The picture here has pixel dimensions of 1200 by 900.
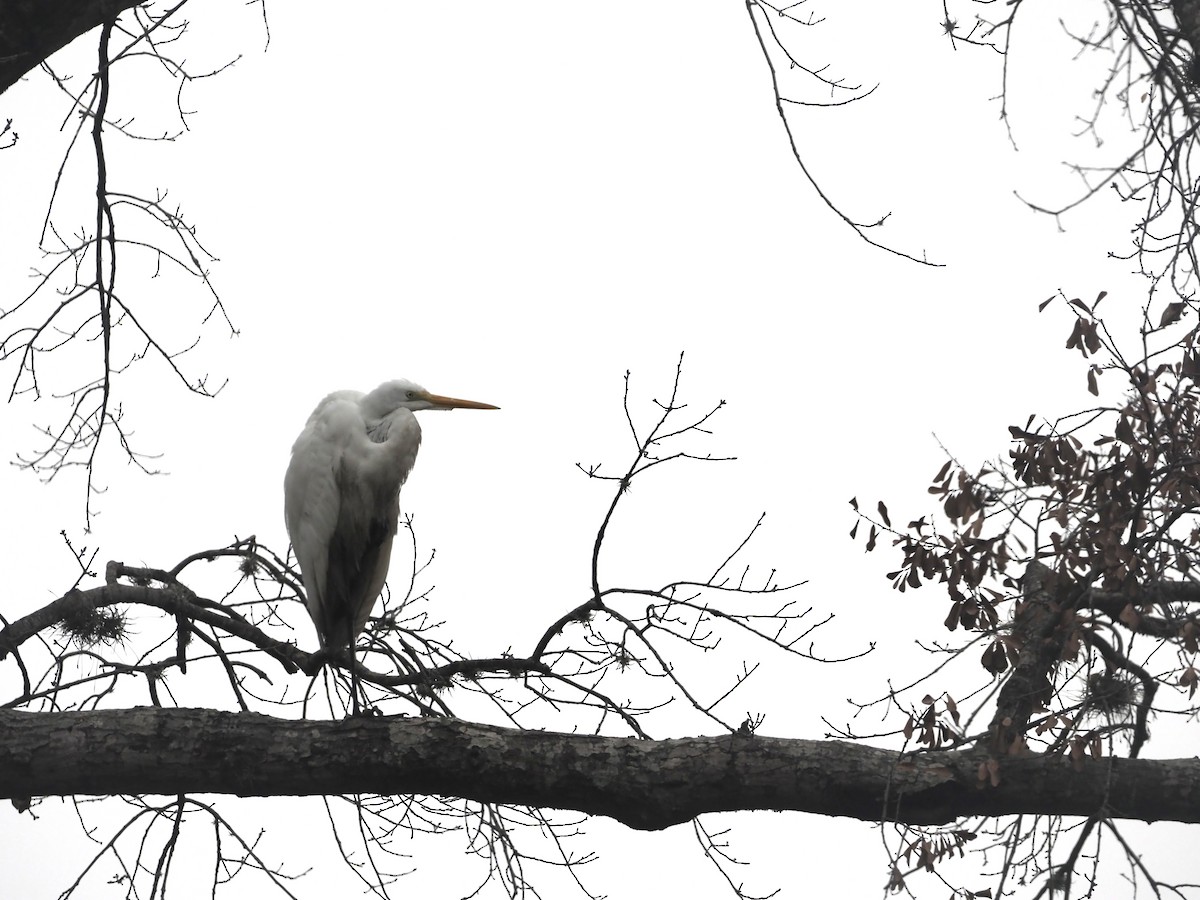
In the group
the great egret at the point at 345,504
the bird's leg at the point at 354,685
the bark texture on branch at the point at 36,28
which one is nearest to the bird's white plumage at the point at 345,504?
the great egret at the point at 345,504

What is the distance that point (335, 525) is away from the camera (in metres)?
4.98

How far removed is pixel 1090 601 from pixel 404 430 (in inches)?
121

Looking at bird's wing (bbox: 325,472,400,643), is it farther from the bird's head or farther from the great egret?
the bird's head

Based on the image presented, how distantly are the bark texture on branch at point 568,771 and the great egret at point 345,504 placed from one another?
5.96 ft

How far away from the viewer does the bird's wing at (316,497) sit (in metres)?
4.93

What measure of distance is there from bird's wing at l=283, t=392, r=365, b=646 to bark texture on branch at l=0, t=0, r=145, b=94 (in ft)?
8.06

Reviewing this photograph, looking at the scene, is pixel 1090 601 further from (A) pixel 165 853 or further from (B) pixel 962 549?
(A) pixel 165 853

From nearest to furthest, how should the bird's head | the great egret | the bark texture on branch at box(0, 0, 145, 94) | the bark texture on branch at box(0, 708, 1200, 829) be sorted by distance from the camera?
the bark texture on branch at box(0, 0, 145, 94), the bark texture on branch at box(0, 708, 1200, 829), the great egret, the bird's head

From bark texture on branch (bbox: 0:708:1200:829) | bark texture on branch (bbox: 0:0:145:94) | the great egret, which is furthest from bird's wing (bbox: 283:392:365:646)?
bark texture on branch (bbox: 0:0:145:94)

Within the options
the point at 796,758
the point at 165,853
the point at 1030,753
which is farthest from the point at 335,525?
the point at 1030,753

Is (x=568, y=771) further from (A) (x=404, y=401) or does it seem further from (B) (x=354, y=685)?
(A) (x=404, y=401)

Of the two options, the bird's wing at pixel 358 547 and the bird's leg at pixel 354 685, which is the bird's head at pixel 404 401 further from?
the bird's leg at pixel 354 685

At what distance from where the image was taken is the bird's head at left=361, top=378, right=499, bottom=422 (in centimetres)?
523

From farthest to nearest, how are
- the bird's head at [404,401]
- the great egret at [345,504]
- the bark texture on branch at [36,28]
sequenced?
the bird's head at [404,401]
the great egret at [345,504]
the bark texture on branch at [36,28]
